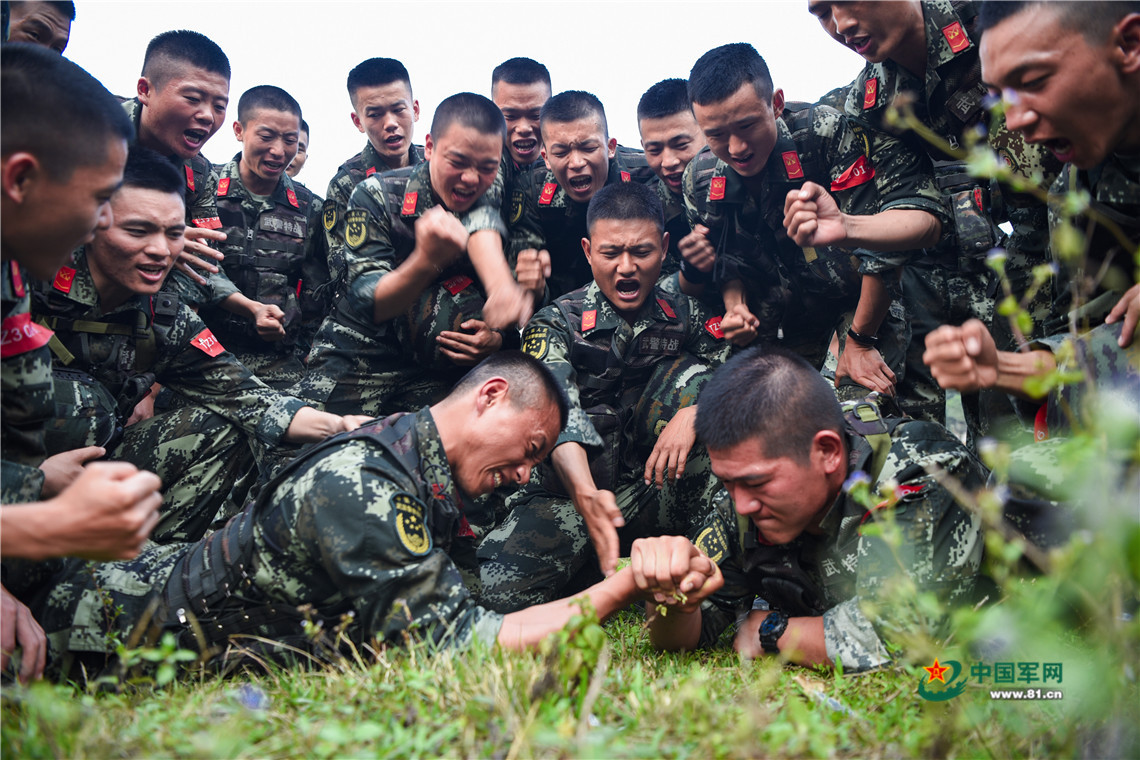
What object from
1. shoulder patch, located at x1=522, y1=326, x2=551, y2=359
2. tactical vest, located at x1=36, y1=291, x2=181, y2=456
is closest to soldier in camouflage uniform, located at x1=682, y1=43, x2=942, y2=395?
shoulder patch, located at x1=522, y1=326, x2=551, y2=359

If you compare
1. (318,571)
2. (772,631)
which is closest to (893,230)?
(772,631)

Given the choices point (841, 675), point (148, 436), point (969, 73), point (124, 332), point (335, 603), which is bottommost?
point (841, 675)

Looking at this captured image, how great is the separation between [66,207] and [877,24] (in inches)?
161

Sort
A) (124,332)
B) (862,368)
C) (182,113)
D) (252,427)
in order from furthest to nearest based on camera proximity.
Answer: (182,113)
(862,368)
(252,427)
(124,332)

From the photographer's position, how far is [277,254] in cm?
752

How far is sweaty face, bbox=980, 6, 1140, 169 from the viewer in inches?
116

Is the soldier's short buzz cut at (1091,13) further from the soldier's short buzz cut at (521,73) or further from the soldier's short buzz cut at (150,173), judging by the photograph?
the soldier's short buzz cut at (521,73)

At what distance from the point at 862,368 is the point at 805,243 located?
4.54 ft

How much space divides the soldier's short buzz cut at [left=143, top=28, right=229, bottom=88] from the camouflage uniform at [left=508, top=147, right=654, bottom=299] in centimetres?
235

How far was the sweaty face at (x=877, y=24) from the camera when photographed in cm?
452

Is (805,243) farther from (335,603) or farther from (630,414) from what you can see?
(335,603)

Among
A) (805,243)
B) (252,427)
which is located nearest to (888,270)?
(805,243)

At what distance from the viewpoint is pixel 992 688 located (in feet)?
8.68

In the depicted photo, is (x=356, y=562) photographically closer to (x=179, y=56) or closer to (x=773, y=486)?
(x=773, y=486)
